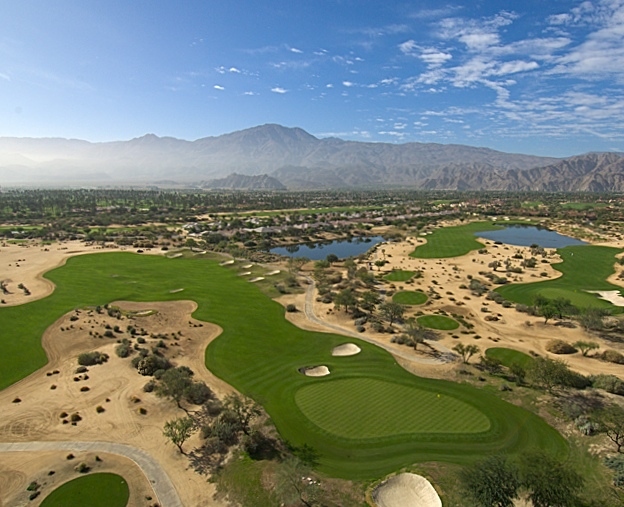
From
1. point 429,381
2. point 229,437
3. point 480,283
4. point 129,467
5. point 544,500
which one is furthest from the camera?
point 480,283

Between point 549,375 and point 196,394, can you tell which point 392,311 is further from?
point 196,394

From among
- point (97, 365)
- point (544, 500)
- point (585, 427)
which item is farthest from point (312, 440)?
point (97, 365)

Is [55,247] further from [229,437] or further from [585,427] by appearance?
[585,427]

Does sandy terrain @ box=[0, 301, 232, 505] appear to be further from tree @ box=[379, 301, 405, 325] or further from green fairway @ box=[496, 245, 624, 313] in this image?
green fairway @ box=[496, 245, 624, 313]

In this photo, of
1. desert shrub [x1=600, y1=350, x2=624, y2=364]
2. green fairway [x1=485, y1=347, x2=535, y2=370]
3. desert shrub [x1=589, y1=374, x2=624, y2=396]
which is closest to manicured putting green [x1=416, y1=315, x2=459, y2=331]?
green fairway [x1=485, y1=347, x2=535, y2=370]

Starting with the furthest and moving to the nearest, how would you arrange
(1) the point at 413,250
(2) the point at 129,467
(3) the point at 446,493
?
(1) the point at 413,250, (2) the point at 129,467, (3) the point at 446,493
